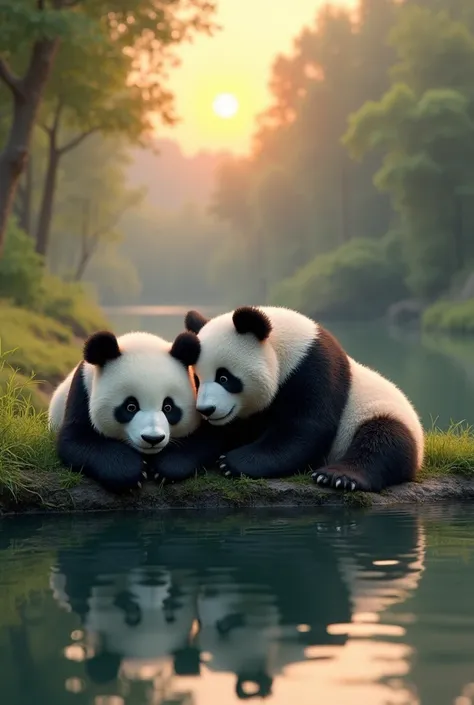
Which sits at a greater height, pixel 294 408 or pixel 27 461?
pixel 294 408

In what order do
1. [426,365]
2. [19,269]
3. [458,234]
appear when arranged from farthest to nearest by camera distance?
[458,234]
[426,365]
[19,269]

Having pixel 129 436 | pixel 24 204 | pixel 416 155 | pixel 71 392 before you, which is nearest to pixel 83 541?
pixel 129 436

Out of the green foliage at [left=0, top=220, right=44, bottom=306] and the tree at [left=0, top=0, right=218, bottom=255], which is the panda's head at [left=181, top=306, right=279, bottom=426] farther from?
the green foliage at [left=0, top=220, right=44, bottom=306]

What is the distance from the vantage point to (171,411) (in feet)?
16.6

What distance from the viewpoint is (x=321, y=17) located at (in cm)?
4609

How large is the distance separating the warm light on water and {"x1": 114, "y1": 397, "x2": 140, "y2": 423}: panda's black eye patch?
49 cm

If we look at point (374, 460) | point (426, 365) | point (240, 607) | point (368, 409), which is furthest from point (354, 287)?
point (240, 607)

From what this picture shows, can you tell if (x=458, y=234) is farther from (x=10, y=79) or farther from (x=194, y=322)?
(x=194, y=322)

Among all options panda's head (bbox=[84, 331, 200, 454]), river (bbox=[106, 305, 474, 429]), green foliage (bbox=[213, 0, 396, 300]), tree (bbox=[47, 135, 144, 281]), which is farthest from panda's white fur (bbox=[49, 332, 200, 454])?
green foliage (bbox=[213, 0, 396, 300])

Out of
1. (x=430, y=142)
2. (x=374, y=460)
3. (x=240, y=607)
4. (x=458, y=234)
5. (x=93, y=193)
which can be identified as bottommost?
(x=240, y=607)

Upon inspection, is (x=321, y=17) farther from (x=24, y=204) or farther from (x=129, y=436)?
(x=129, y=436)

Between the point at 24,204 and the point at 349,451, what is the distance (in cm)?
1763

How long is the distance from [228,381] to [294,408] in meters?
0.38

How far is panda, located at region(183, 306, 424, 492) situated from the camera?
5.13 m
